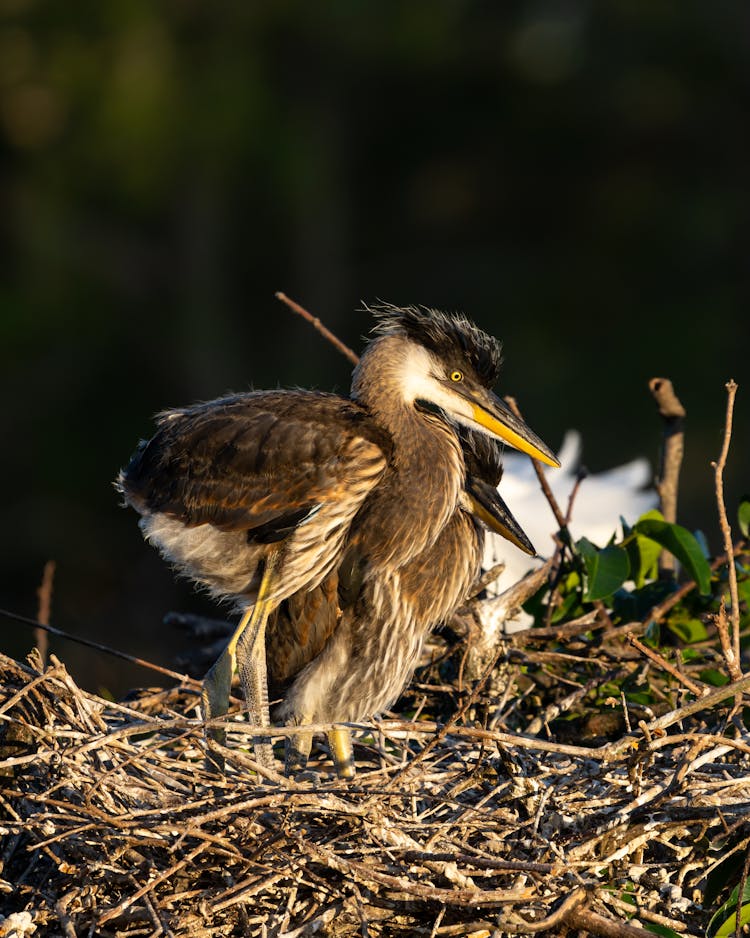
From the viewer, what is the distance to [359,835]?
237 cm

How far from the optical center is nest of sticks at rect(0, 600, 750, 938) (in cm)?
222

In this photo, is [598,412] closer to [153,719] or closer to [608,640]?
[608,640]

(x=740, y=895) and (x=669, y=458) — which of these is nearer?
(x=740, y=895)

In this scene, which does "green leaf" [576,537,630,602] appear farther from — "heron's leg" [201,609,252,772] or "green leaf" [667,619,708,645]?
"heron's leg" [201,609,252,772]

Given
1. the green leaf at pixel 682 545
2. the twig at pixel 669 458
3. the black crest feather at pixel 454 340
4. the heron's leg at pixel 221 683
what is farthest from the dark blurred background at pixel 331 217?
the heron's leg at pixel 221 683

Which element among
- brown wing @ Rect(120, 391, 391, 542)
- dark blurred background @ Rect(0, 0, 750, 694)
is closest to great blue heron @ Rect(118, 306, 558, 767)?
brown wing @ Rect(120, 391, 391, 542)

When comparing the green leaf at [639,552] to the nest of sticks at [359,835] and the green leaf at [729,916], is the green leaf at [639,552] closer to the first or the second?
the nest of sticks at [359,835]

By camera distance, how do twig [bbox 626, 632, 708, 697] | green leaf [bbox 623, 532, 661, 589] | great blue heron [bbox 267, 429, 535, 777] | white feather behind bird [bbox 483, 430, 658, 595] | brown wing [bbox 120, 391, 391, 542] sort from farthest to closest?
white feather behind bird [bbox 483, 430, 658, 595], green leaf [bbox 623, 532, 661, 589], great blue heron [bbox 267, 429, 535, 777], brown wing [bbox 120, 391, 391, 542], twig [bbox 626, 632, 708, 697]

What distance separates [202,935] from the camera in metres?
2.25

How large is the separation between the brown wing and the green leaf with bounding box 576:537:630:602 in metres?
0.57

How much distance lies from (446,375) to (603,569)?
1.85ft

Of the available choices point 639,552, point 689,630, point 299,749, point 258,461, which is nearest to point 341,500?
point 258,461

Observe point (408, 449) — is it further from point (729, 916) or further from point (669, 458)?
point (729, 916)

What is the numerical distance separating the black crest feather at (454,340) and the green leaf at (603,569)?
46cm
